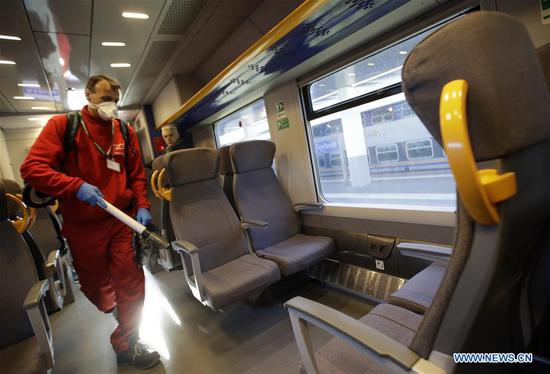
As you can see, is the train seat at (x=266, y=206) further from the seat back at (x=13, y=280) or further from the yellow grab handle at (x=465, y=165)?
the yellow grab handle at (x=465, y=165)

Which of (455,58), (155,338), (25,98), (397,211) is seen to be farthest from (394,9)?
(25,98)

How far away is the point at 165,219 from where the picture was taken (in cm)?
292

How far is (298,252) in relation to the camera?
2463 millimetres

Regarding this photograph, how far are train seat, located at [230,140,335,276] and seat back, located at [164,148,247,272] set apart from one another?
0.24 meters

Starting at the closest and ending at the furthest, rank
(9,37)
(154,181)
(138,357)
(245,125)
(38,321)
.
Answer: (38,321) → (138,357) → (9,37) → (154,181) → (245,125)

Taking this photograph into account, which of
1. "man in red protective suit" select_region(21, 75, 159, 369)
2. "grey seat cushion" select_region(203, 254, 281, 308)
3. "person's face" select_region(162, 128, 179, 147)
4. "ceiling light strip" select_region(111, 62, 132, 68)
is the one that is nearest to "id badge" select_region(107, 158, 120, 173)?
"man in red protective suit" select_region(21, 75, 159, 369)

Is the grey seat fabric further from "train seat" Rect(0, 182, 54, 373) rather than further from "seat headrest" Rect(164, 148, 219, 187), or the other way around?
"seat headrest" Rect(164, 148, 219, 187)

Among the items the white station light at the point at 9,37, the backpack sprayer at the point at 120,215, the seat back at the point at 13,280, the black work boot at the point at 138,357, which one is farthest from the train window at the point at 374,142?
the white station light at the point at 9,37

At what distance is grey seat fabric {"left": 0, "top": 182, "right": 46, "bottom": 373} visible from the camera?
1.47 meters

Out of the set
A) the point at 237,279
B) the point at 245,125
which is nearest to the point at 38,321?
the point at 237,279

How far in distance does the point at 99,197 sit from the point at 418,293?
1.80 m

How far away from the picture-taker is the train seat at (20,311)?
4.25 ft

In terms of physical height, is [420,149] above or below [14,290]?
above

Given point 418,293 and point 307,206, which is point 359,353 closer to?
point 418,293
